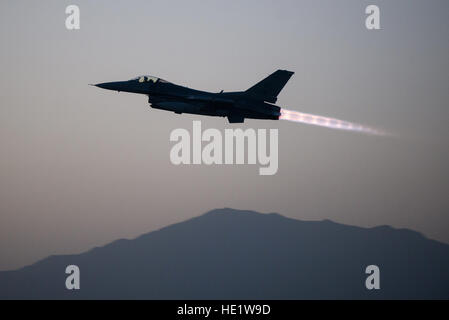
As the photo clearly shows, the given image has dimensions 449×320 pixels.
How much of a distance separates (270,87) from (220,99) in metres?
4.55

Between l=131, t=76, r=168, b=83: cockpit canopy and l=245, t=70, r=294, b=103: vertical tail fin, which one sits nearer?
l=245, t=70, r=294, b=103: vertical tail fin

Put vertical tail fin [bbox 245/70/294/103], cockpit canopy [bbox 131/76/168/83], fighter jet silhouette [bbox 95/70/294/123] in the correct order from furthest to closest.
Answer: cockpit canopy [bbox 131/76/168/83] → vertical tail fin [bbox 245/70/294/103] → fighter jet silhouette [bbox 95/70/294/123]

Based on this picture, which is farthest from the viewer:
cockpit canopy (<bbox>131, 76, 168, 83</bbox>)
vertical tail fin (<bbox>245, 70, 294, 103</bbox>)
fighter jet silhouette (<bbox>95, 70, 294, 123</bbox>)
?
cockpit canopy (<bbox>131, 76, 168, 83</bbox>)

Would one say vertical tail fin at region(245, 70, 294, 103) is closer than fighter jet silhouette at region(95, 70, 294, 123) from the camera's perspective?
No

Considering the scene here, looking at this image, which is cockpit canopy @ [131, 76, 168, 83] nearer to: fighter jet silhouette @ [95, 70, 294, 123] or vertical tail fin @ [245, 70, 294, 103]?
fighter jet silhouette @ [95, 70, 294, 123]

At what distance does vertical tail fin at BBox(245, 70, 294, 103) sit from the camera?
58.0 metres

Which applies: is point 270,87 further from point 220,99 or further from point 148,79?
point 148,79

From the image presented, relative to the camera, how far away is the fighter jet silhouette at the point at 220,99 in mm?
57000

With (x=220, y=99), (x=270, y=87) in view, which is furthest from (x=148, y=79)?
(x=270, y=87)

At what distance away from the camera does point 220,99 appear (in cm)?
5753

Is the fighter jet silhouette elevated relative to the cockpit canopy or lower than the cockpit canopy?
lower

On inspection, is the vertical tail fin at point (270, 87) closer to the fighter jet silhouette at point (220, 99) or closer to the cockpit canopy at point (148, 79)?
the fighter jet silhouette at point (220, 99)

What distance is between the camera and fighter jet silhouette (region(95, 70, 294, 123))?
187 ft
